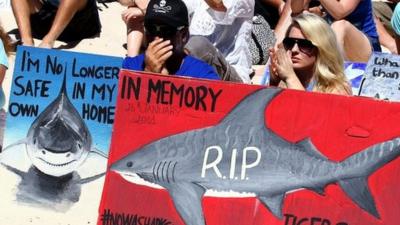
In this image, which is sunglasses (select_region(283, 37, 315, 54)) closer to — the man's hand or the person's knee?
the man's hand

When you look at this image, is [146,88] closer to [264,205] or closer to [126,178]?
[126,178]

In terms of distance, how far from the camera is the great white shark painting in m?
5.86

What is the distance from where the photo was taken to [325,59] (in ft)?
18.8

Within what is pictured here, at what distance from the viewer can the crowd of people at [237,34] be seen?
567cm

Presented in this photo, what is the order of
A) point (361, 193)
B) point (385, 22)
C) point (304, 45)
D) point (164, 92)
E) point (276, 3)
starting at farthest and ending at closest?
point (385, 22) < point (276, 3) < point (304, 45) < point (164, 92) < point (361, 193)

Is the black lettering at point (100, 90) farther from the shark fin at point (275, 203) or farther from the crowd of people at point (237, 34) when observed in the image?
the shark fin at point (275, 203)

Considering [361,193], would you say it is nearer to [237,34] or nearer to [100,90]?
[100,90]

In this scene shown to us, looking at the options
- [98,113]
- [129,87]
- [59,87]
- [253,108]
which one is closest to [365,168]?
[253,108]

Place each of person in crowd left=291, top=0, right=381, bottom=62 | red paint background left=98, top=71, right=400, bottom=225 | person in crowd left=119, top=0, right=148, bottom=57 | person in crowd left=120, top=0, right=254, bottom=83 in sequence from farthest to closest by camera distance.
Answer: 1. person in crowd left=119, top=0, right=148, bottom=57
2. person in crowd left=120, top=0, right=254, bottom=83
3. person in crowd left=291, top=0, right=381, bottom=62
4. red paint background left=98, top=71, right=400, bottom=225

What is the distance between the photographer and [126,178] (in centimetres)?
509

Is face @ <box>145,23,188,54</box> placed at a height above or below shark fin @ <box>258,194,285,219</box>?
above

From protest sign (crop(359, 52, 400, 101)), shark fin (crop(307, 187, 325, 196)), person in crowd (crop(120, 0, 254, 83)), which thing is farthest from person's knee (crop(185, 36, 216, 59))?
shark fin (crop(307, 187, 325, 196))

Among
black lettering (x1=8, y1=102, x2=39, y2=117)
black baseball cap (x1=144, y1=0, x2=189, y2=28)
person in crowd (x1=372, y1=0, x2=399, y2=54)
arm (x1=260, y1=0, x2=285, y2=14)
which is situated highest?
black baseball cap (x1=144, y1=0, x2=189, y2=28)

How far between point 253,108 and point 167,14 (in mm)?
913
